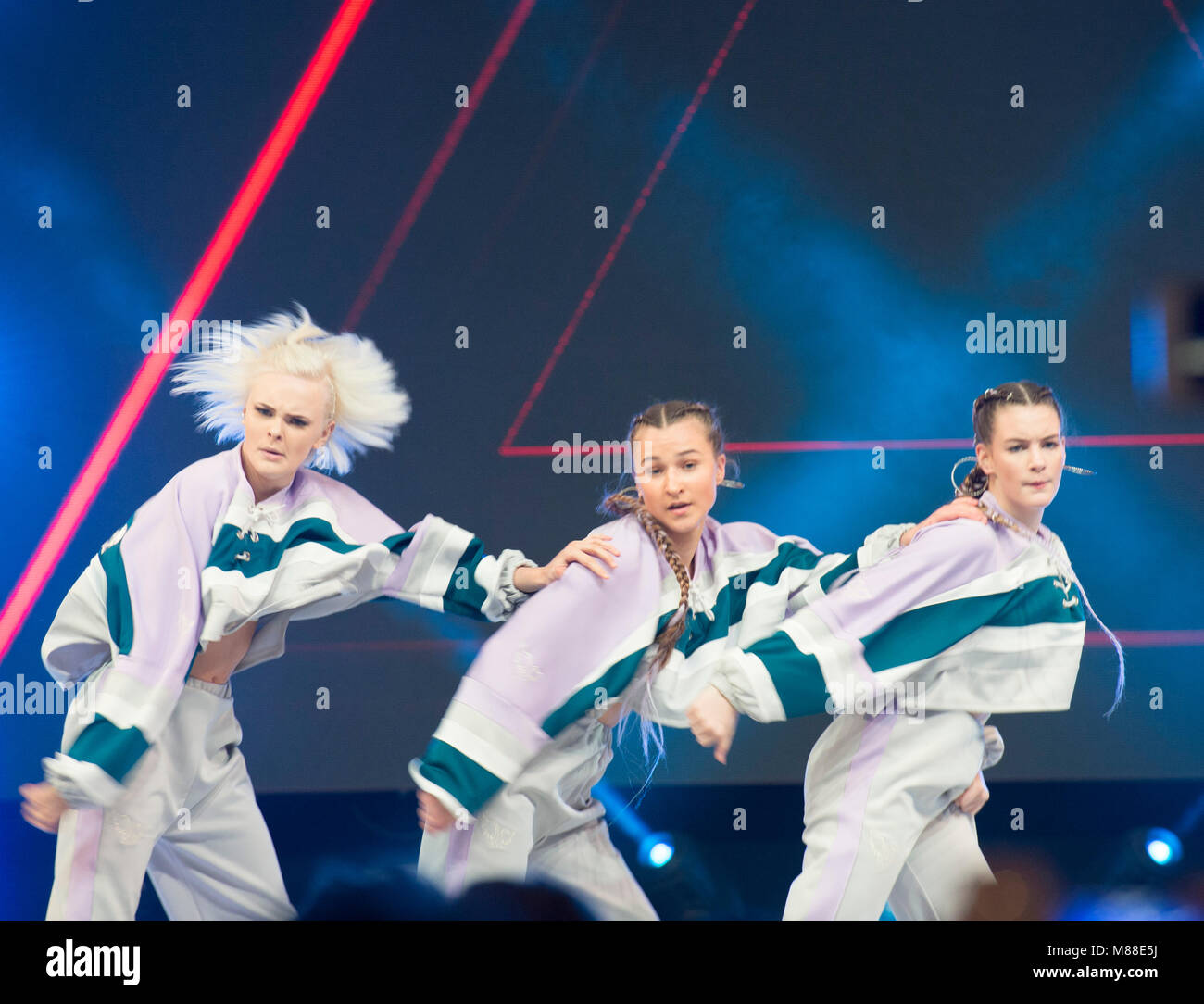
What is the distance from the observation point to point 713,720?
8.52 feet

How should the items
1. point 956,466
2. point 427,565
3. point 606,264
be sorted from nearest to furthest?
point 427,565, point 956,466, point 606,264

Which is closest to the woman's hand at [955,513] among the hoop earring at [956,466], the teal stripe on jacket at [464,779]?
the hoop earring at [956,466]

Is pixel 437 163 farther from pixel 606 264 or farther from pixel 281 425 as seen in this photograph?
pixel 281 425

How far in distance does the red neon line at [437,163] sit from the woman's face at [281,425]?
31 cm

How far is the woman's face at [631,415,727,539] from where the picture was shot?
2.76 m

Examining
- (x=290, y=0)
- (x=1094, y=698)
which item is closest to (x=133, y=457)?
(x=290, y=0)

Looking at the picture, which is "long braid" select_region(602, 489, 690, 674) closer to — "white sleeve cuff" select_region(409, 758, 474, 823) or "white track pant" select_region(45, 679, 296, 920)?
"white sleeve cuff" select_region(409, 758, 474, 823)

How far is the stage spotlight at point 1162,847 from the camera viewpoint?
3.03 meters

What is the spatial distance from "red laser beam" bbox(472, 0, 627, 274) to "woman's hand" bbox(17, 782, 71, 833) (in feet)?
5.16

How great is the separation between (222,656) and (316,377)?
0.68 metres

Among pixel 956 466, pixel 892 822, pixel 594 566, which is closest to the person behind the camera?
pixel 892 822

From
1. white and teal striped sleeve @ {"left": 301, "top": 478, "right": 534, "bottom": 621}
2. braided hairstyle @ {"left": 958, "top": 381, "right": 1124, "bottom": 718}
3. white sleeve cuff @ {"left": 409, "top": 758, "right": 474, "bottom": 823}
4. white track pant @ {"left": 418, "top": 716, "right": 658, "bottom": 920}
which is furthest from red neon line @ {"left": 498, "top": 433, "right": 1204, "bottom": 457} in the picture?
white sleeve cuff @ {"left": 409, "top": 758, "right": 474, "bottom": 823}

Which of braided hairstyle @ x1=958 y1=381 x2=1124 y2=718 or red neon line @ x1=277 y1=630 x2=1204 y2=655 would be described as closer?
braided hairstyle @ x1=958 y1=381 x2=1124 y2=718

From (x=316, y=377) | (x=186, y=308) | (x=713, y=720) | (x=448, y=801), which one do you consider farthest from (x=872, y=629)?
(x=186, y=308)
